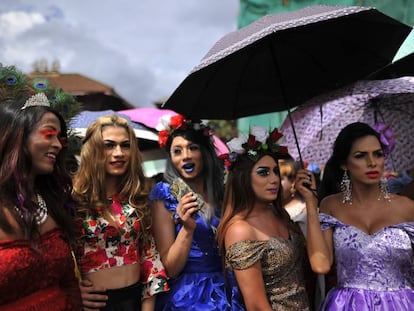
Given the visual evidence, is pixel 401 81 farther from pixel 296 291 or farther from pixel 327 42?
pixel 296 291

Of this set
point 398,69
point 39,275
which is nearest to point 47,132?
point 39,275

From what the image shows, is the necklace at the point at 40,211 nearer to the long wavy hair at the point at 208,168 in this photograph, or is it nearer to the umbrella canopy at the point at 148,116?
the long wavy hair at the point at 208,168

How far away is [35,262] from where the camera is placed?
2.29 meters

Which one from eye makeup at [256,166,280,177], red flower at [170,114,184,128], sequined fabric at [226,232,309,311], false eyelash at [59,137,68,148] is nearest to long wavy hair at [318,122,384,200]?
eye makeup at [256,166,280,177]

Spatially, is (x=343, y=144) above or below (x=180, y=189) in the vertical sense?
above

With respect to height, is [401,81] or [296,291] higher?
[401,81]

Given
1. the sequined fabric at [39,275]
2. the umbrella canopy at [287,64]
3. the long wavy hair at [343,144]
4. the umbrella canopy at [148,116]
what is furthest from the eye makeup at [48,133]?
the umbrella canopy at [148,116]

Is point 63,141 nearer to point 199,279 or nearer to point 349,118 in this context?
point 199,279

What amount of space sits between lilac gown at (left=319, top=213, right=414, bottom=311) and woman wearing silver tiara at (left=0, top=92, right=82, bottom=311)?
5.39 feet

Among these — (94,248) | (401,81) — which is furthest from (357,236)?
(94,248)

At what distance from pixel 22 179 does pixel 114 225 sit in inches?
33.6

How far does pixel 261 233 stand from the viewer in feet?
9.58

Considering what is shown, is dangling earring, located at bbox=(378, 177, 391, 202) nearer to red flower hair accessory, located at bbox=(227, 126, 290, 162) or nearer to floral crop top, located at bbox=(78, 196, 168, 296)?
red flower hair accessory, located at bbox=(227, 126, 290, 162)

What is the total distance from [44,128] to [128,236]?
0.97 m
